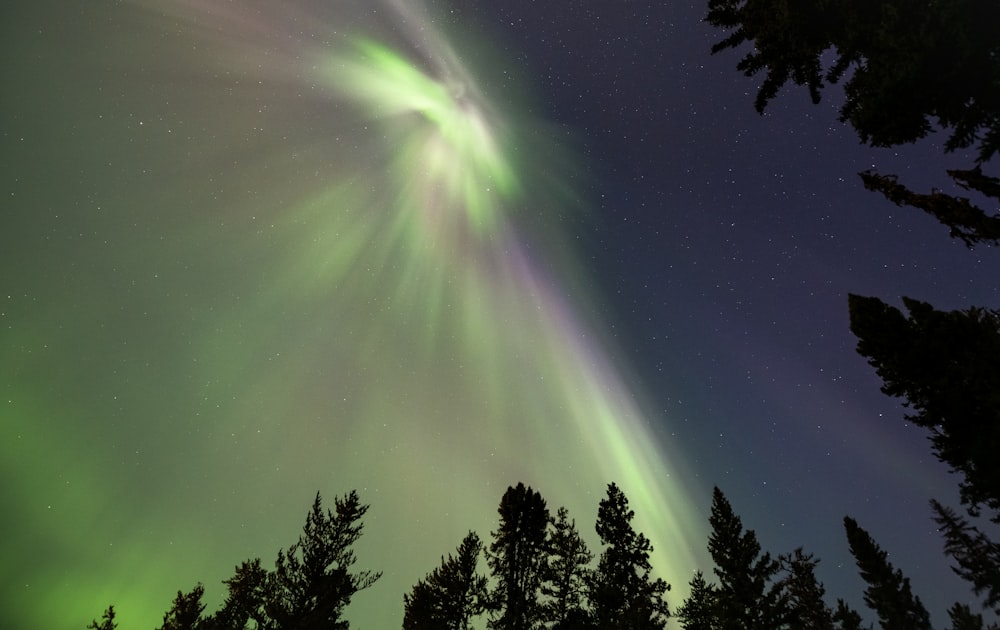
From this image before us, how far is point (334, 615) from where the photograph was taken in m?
24.0

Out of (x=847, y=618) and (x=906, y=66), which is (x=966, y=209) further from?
(x=847, y=618)

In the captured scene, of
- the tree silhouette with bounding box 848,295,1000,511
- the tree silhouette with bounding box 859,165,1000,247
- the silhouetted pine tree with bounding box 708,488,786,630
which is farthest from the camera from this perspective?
the silhouetted pine tree with bounding box 708,488,786,630

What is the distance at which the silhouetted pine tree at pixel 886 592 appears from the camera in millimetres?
35375

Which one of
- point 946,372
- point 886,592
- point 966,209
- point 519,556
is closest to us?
point 966,209

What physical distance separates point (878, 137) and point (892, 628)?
45918mm

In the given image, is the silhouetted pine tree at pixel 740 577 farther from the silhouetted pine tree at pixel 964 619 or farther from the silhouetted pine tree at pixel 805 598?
the silhouetted pine tree at pixel 964 619

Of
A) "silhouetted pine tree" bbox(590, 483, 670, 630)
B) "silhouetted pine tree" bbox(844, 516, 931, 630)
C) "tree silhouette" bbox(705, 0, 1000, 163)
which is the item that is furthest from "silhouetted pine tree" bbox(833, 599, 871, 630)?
"tree silhouette" bbox(705, 0, 1000, 163)

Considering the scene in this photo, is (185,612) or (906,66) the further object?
(185,612)

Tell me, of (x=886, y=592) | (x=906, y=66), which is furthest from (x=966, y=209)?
(x=886, y=592)

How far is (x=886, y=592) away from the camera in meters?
36.0

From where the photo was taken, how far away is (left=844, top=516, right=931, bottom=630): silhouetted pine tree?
3538cm

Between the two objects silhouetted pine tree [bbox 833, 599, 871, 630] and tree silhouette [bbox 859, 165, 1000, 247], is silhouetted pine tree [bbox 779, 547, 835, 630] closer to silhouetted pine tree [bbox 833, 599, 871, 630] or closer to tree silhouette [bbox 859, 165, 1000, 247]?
silhouetted pine tree [bbox 833, 599, 871, 630]

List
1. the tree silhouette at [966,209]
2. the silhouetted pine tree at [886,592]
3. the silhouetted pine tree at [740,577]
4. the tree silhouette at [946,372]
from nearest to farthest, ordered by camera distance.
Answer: the tree silhouette at [966,209] → the tree silhouette at [946,372] → the silhouetted pine tree at [740,577] → the silhouetted pine tree at [886,592]

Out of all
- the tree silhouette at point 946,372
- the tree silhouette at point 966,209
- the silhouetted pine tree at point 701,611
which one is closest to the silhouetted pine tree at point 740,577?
the silhouetted pine tree at point 701,611
